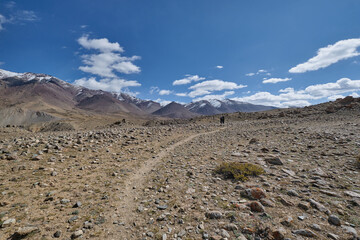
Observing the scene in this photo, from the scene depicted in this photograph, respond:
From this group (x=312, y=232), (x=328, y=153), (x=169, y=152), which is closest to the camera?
(x=312, y=232)

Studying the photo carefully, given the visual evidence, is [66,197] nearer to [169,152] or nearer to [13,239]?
[13,239]

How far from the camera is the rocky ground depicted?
4160 mm

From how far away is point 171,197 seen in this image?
235 inches

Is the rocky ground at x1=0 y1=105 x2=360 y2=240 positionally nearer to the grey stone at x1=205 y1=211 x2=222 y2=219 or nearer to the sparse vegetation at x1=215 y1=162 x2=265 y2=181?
the grey stone at x1=205 y1=211 x2=222 y2=219

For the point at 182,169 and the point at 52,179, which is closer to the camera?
the point at 52,179

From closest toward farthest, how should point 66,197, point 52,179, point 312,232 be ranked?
1. point 312,232
2. point 66,197
3. point 52,179

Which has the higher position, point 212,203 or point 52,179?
point 52,179

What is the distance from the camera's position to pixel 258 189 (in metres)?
5.71

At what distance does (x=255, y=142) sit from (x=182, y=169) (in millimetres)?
8617

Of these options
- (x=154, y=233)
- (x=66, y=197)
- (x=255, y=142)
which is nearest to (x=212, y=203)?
(x=154, y=233)

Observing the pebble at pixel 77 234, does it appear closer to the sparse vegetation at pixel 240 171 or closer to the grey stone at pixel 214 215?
the grey stone at pixel 214 215

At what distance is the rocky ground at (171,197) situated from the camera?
416 cm

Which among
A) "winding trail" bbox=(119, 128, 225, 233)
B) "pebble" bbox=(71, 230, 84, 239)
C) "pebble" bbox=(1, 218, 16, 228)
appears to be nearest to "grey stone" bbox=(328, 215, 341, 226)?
"winding trail" bbox=(119, 128, 225, 233)

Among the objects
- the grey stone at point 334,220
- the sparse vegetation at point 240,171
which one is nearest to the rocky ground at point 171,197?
the grey stone at point 334,220
